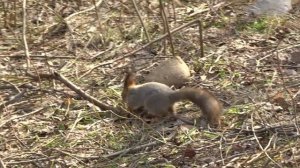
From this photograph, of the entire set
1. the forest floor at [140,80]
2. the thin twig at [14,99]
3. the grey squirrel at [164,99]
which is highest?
the grey squirrel at [164,99]

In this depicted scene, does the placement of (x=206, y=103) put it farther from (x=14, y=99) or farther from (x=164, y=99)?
(x=14, y=99)

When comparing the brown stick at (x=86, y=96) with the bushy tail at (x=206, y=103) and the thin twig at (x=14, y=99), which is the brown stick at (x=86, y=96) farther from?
the bushy tail at (x=206, y=103)

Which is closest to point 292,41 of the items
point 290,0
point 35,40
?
point 290,0

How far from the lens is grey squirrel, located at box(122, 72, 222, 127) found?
13.2 ft

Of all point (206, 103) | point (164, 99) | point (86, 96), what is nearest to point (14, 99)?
point (86, 96)

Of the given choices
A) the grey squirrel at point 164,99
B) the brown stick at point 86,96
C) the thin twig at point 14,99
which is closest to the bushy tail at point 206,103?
the grey squirrel at point 164,99

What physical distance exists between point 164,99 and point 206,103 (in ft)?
0.91

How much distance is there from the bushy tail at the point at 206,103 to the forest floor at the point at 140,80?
0.24 ft

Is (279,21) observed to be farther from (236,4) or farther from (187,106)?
(187,106)

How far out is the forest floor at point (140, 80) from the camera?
12.5 feet

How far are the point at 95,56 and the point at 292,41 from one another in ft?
5.11

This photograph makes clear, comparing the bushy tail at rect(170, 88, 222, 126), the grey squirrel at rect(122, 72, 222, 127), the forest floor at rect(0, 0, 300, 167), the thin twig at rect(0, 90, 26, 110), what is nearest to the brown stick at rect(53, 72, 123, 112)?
the forest floor at rect(0, 0, 300, 167)

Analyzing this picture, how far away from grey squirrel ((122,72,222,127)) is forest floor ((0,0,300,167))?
7 cm

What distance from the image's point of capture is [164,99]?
418cm
